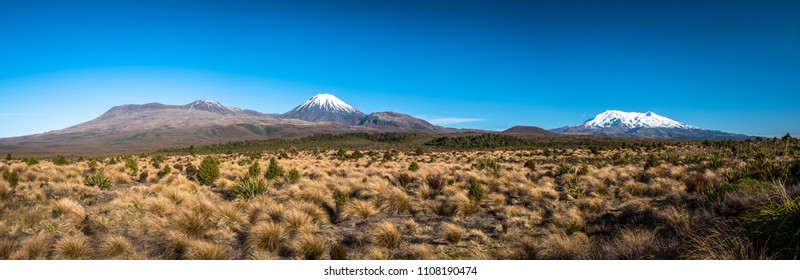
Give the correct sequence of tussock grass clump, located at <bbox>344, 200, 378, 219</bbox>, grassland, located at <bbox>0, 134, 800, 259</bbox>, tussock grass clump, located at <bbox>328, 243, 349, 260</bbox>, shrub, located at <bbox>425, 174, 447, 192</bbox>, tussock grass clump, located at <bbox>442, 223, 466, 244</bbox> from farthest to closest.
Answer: shrub, located at <bbox>425, 174, 447, 192</bbox>, tussock grass clump, located at <bbox>344, 200, 378, 219</bbox>, tussock grass clump, located at <bbox>442, 223, 466, 244</bbox>, tussock grass clump, located at <bbox>328, 243, 349, 260</bbox>, grassland, located at <bbox>0, 134, 800, 259</bbox>

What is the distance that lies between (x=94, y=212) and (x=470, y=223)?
8232 millimetres

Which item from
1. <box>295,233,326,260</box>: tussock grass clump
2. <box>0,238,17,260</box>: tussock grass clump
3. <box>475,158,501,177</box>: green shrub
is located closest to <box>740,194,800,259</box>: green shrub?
<box>295,233,326,260</box>: tussock grass clump

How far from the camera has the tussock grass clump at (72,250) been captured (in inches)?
199

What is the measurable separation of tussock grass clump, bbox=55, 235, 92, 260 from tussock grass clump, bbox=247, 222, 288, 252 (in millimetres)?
2254

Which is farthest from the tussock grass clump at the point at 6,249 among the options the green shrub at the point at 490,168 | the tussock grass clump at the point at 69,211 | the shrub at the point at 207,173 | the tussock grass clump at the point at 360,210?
the green shrub at the point at 490,168

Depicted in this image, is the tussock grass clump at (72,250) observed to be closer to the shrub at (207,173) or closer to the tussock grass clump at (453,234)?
the tussock grass clump at (453,234)

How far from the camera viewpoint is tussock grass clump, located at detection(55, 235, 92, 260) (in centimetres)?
506

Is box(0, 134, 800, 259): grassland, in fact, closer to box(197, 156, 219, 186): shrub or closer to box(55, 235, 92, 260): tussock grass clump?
box(55, 235, 92, 260): tussock grass clump

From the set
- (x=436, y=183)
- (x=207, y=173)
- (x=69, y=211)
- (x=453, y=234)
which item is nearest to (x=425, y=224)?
(x=453, y=234)

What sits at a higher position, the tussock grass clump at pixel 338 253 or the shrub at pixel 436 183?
the shrub at pixel 436 183

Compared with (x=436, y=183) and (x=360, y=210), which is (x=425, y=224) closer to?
(x=360, y=210)

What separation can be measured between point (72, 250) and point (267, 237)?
2.73 meters

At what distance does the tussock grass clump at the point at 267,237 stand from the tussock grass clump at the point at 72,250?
2.25m
